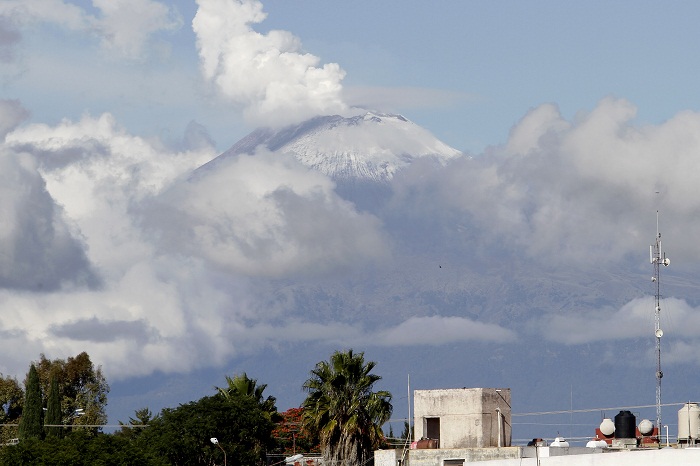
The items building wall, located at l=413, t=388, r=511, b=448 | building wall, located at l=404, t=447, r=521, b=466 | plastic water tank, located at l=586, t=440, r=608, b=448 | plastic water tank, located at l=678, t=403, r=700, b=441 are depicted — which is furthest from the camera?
building wall, located at l=413, t=388, r=511, b=448

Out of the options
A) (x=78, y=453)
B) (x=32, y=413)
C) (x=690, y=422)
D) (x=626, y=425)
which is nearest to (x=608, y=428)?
(x=626, y=425)

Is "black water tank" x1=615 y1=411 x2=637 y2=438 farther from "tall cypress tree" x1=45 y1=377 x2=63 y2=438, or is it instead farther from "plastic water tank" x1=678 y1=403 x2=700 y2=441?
"tall cypress tree" x1=45 y1=377 x2=63 y2=438

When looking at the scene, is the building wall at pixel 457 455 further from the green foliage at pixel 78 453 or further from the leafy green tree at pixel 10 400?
the leafy green tree at pixel 10 400

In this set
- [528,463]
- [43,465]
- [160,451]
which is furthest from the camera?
[160,451]

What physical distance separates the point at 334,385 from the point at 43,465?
22.5 m

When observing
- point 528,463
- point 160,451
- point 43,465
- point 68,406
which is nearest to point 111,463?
point 43,465

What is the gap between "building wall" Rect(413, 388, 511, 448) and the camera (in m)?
91.2

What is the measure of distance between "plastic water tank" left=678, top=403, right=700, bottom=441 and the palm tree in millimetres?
29022

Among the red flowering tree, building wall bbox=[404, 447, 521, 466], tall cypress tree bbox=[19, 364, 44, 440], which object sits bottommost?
building wall bbox=[404, 447, 521, 466]

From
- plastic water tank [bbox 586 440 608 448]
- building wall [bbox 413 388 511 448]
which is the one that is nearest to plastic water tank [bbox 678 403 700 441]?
plastic water tank [bbox 586 440 608 448]

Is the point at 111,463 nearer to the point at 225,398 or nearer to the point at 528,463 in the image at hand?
the point at 225,398

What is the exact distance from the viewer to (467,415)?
91.9 m

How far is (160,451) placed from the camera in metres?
115

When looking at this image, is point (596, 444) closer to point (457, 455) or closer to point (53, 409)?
point (457, 455)
